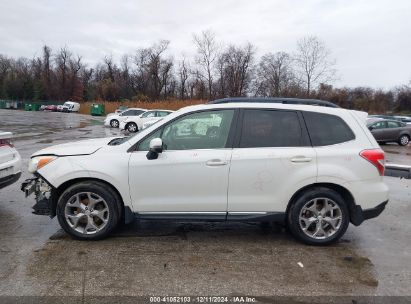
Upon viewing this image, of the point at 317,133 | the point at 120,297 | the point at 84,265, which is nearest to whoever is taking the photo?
the point at 120,297

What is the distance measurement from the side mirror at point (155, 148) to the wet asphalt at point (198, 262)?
3.59 ft

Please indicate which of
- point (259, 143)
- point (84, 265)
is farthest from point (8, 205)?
point (259, 143)

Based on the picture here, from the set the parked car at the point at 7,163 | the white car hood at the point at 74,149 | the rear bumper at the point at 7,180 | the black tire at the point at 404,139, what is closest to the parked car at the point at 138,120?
the black tire at the point at 404,139

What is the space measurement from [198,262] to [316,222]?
155 centimetres

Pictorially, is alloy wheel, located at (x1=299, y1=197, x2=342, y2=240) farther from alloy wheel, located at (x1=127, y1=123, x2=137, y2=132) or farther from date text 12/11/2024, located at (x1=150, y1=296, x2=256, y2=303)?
alloy wheel, located at (x1=127, y1=123, x2=137, y2=132)

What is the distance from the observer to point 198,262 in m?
4.18

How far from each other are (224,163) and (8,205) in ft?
12.8

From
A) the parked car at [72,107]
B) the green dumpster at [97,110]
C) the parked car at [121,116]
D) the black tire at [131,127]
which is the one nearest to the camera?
the black tire at [131,127]

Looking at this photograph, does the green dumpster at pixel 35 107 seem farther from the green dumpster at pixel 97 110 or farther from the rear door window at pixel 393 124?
the rear door window at pixel 393 124

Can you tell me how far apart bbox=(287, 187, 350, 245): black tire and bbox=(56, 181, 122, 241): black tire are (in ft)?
6.91

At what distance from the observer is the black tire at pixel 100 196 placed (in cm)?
459

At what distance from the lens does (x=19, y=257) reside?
13.8 feet

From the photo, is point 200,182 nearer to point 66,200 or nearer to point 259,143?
point 259,143

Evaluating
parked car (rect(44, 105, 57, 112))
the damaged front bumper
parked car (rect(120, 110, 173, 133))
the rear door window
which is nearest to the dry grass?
parked car (rect(44, 105, 57, 112))
